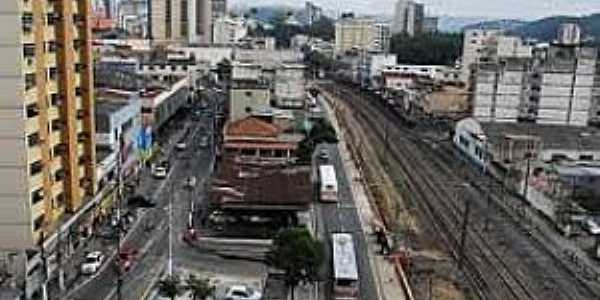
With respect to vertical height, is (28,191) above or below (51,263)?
above

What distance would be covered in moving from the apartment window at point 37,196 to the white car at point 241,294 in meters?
4.63

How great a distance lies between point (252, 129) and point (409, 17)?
90.3m

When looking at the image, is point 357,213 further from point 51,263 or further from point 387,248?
point 51,263

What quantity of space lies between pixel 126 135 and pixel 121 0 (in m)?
99.9

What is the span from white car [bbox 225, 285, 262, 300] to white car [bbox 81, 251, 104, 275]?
10.7ft

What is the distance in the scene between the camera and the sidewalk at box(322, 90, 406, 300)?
56.7ft

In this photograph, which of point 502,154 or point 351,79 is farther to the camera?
point 351,79

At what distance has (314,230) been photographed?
2147cm

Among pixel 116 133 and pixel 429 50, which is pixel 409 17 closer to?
pixel 429 50

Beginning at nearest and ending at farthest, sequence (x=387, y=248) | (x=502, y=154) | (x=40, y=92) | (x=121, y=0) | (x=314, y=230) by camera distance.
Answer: (x=40, y=92), (x=387, y=248), (x=314, y=230), (x=502, y=154), (x=121, y=0)

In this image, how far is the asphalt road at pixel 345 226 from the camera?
1747 centimetres

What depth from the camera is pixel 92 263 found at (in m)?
17.6

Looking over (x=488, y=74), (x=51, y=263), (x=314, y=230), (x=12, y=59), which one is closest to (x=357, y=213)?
(x=314, y=230)

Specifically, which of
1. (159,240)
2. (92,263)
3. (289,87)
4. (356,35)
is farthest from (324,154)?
(356,35)
